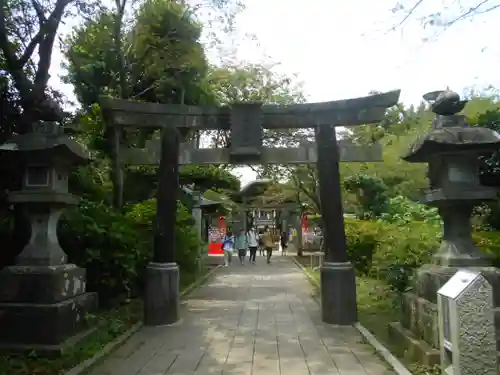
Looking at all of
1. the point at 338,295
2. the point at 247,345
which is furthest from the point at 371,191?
the point at 247,345

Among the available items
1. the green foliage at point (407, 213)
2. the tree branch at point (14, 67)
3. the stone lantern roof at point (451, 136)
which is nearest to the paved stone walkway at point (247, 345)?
the stone lantern roof at point (451, 136)

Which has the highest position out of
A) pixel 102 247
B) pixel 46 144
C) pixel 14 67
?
pixel 14 67

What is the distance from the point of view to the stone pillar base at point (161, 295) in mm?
9844

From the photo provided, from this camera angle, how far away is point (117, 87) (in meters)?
17.1

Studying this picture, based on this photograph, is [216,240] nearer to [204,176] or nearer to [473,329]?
[204,176]

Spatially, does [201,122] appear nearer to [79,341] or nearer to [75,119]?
[79,341]

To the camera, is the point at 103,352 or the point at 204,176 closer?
the point at 103,352

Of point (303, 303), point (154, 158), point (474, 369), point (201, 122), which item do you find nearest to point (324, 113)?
point (201, 122)

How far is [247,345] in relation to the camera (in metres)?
7.94

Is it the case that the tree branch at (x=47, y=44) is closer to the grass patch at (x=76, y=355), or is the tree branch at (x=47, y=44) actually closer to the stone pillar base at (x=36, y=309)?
the stone pillar base at (x=36, y=309)

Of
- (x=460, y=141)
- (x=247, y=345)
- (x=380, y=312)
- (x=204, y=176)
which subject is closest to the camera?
(x=460, y=141)

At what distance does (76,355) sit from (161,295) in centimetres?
308

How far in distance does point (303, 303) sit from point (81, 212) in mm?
5966

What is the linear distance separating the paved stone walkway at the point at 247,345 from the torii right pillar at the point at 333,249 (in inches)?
17.2
